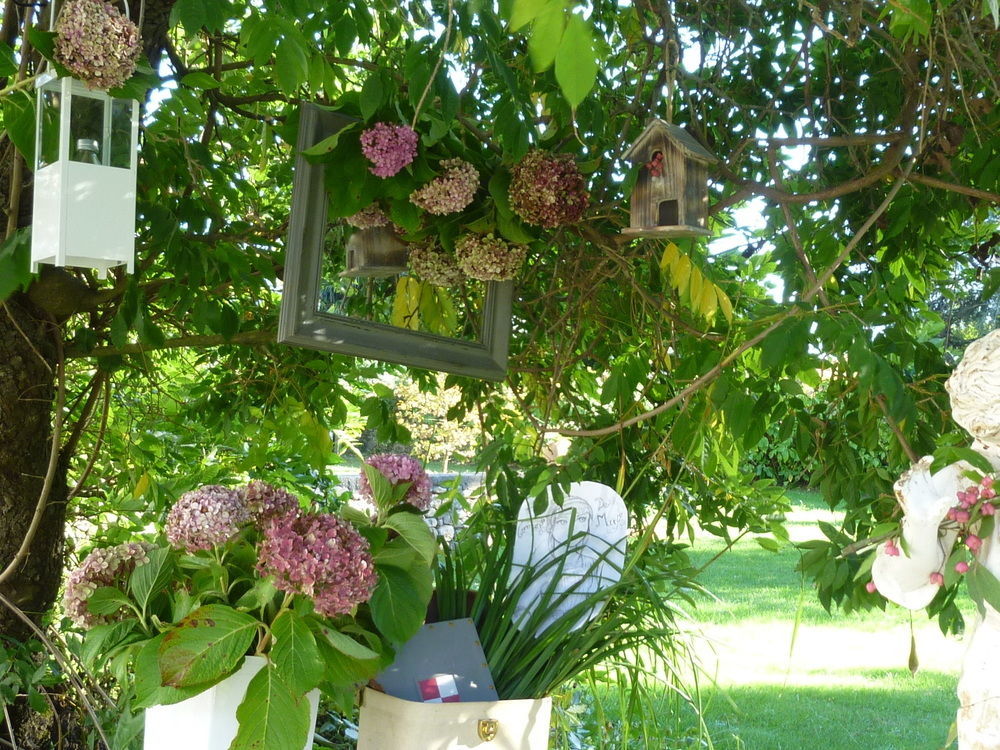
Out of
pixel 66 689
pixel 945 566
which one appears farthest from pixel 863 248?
pixel 66 689

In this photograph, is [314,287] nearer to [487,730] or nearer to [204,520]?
[204,520]

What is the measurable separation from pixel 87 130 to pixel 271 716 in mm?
811

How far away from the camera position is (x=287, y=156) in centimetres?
302

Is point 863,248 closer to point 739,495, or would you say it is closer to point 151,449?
point 739,495

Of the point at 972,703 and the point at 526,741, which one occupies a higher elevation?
the point at 972,703

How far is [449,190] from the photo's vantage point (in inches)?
63.9

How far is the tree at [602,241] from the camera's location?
5.15ft

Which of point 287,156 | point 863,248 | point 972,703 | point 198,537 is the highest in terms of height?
point 287,156

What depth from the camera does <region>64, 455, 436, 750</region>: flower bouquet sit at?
1223 millimetres

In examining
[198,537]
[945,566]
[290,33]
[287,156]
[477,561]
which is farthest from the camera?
[287,156]

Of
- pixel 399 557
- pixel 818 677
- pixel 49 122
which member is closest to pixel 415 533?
pixel 399 557

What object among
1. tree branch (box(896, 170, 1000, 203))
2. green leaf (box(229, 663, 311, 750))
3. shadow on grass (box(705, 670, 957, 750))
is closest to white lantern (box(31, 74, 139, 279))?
green leaf (box(229, 663, 311, 750))

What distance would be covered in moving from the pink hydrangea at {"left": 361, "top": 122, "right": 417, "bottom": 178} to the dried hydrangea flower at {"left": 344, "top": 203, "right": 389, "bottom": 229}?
0.14 m

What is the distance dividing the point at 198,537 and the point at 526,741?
0.57 meters
